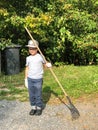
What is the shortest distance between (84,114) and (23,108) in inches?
52.1

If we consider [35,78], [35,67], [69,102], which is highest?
[35,67]

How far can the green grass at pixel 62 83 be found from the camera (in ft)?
33.0

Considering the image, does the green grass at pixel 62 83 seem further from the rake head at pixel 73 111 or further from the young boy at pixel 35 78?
the young boy at pixel 35 78

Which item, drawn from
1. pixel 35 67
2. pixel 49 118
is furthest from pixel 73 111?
pixel 35 67

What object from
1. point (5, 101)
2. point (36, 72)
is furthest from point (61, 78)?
point (36, 72)

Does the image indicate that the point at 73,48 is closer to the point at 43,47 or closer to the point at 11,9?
the point at 43,47

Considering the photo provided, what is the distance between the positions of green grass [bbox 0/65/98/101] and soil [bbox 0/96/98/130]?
555 mm

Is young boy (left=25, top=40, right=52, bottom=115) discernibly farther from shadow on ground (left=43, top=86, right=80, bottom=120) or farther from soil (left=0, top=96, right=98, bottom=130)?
shadow on ground (left=43, top=86, right=80, bottom=120)

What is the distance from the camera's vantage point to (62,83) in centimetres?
1125

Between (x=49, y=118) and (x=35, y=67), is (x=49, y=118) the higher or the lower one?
the lower one

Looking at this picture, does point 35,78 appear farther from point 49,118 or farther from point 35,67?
point 49,118

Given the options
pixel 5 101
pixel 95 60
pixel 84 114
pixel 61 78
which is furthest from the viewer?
pixel 95 60

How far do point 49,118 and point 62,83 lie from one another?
3.16 metres

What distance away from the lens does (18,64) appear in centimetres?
1370
